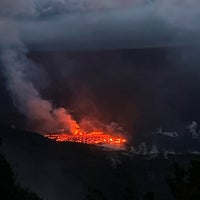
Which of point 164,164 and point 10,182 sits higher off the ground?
point 164,164

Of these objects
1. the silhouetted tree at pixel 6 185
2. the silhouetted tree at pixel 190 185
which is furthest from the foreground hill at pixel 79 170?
the silhouetted tree at pixel 190 185

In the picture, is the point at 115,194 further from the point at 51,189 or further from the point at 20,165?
the point at 20,165

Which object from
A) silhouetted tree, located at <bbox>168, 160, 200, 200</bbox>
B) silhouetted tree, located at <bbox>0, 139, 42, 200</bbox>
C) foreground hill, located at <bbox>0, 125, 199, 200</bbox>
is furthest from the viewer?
foreground hill, located at <bbox>0, 125, 199, 200</bbox>

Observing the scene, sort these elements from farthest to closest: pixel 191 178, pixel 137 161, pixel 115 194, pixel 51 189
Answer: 1. pixel 137 161
2. pixel 51 189
3. pixel 115 194
4. pixel 191 178

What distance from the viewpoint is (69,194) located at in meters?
135

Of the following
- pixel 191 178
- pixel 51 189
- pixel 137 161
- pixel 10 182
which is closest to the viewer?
pixel 191 178

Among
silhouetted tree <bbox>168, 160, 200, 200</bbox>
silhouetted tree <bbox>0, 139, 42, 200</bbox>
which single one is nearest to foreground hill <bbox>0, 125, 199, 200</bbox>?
silhouetted tree <bbox>0, 139, 42, 200</bbox>

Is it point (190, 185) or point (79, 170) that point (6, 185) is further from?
point (79, 170)

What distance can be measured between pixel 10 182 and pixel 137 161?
14154 centimetres

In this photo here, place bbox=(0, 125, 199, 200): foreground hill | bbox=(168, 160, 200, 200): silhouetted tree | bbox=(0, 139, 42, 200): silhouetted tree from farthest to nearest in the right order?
bbox=(0, 125, 199, 200): foreground hill → bbox=(0, 139, 42, 200): silhouetted tree → bbox=(168, 160, 200, 200): silhouetted tree

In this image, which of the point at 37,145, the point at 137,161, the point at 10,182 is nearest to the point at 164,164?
the point at 137,161

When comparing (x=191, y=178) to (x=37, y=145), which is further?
(x=37, y=145)

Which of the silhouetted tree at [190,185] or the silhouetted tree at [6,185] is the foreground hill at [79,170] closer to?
the silhouetted tree at [6,185]

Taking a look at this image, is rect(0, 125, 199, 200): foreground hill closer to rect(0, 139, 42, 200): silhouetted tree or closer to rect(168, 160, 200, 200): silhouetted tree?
rect(0, 139, 42, 200): silhouetted tree
